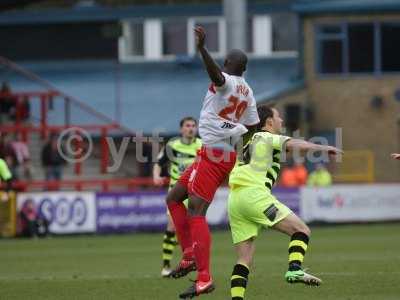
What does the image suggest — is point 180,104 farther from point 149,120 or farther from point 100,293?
point 100,293

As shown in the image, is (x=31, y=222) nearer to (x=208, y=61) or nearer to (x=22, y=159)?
(x=22, y=159)

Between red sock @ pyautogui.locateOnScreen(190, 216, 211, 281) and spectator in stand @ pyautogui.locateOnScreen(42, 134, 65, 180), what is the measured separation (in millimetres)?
20119

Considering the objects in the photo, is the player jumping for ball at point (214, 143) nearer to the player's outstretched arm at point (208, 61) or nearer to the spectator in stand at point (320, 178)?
the player's outstretched arm at point (208, 61)

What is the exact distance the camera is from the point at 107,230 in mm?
30656

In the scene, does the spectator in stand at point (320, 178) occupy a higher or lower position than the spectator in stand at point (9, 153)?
lower

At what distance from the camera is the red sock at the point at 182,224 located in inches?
570

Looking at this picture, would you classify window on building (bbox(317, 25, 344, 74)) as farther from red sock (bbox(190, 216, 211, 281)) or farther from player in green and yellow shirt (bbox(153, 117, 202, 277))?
red sock (bbox(190, 216, 211, 281))

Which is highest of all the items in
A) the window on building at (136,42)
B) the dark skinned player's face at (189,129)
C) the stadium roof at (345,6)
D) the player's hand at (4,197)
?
the stadium roof at (345,6)

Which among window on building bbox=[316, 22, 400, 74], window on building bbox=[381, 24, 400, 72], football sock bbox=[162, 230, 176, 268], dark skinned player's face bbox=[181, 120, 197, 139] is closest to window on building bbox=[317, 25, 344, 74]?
window on building bbox=[316, 22, 400, 74]

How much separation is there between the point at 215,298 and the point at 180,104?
2939 cm

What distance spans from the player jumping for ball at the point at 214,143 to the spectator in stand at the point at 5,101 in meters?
21.0

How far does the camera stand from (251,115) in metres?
13.3

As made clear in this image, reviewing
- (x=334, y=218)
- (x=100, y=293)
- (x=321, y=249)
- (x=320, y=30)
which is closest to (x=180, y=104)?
(x=320, y=30)

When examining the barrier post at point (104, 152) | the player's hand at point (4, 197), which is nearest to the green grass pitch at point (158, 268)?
the player's hand at point (4, 197)
